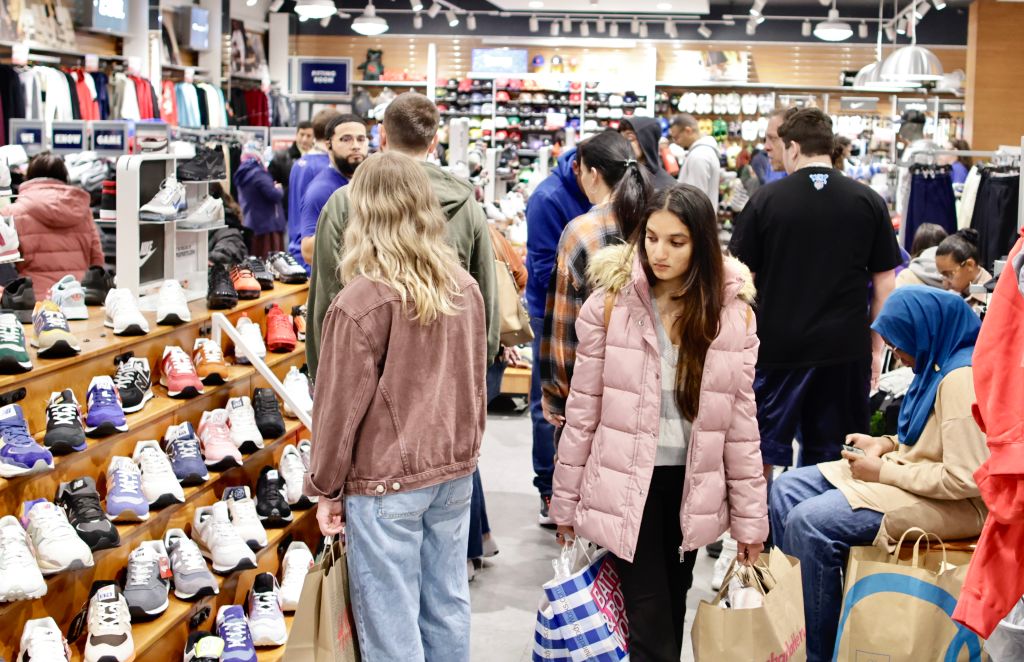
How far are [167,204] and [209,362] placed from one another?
676 mm

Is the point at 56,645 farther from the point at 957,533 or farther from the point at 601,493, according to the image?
the point at 957,533

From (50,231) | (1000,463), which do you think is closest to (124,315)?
(1000,463)

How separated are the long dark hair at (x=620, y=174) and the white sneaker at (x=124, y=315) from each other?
1464mm

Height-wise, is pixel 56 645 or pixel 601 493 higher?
pixel 601 493

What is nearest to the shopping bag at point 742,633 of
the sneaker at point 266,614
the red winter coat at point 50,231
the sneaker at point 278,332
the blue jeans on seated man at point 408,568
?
the blue jeans on seated man at point 408,568

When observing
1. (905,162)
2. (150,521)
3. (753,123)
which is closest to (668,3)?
(753,123)

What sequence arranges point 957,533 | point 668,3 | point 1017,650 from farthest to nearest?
point 668,3 < point 957,533 < point 1017,650

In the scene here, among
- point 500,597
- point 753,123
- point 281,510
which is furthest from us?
point 753,123

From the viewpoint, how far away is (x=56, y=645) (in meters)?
2.60

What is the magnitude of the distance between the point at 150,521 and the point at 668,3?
14947 mm

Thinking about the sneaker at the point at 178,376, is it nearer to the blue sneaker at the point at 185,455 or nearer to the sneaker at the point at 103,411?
the blue sneaker at the point at 185,455

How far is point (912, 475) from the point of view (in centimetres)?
305

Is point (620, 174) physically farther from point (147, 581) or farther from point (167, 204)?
point (147, 581)

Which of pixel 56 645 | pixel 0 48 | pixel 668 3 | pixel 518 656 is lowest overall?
pixel 518 656
